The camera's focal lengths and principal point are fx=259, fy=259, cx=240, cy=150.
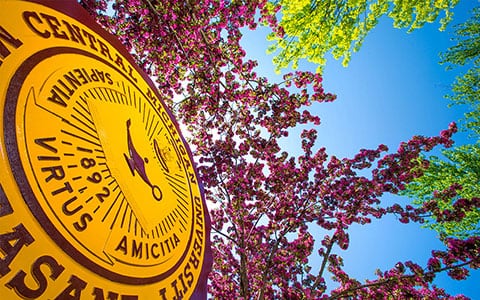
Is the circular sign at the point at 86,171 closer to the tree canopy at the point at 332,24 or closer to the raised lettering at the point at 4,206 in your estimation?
the raised lettering at the point at 4,206

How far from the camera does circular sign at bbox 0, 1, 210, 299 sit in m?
0.69

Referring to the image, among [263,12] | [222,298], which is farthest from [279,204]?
[263,12]

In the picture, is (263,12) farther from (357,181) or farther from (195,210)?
(195,210)

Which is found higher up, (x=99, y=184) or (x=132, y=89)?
(x=132, y=89)

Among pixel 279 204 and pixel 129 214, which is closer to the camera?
pixel 129 214

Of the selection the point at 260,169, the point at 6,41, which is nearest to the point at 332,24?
the point at 260,169

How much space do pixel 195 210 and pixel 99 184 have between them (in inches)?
22.5

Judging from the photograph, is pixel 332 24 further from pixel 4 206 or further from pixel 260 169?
pixel 4 206

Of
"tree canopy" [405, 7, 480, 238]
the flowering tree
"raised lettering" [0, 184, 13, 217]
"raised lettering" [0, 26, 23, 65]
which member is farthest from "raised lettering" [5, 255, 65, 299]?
"tree canopy" [405, 7, 480, 238]

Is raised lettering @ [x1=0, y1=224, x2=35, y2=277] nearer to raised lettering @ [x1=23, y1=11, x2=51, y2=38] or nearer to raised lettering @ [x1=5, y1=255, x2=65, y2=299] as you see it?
raised lettering @ [x1=5, y1=255, x2=65, y2=299]

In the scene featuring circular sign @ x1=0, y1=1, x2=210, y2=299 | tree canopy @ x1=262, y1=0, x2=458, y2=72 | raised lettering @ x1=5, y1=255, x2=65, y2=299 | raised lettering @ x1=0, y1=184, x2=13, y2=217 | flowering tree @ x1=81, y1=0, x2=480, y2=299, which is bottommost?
raised lettering @ x1=5, y1=255, x2=65, y2=299

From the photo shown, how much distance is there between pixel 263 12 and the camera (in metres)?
4.71

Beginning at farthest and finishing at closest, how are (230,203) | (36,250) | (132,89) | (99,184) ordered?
(230,203), (132,89), (99,184), (36,250)

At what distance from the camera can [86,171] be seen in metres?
0.85
